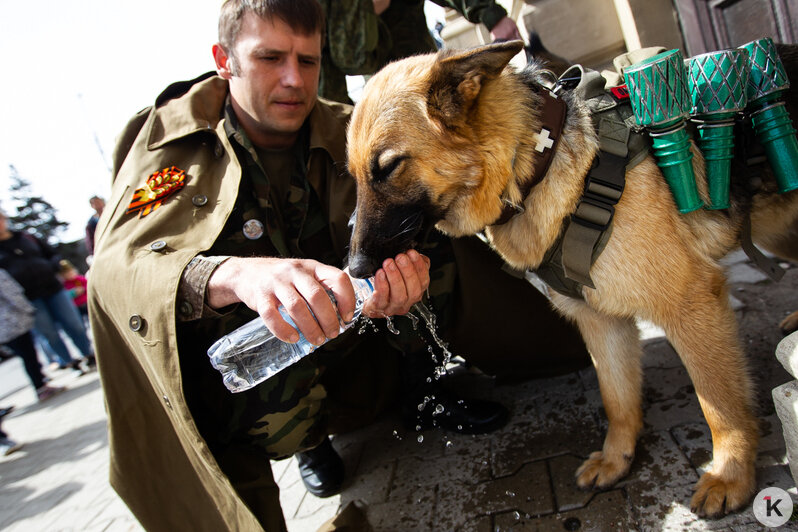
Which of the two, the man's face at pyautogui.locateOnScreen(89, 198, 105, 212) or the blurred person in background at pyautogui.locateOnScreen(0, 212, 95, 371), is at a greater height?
the man's face at pyautogui.locateOnScreen(89, 198, 105, 212)

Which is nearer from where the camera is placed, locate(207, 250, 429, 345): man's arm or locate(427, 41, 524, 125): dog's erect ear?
locate(207, 250, 429, 345): man's arm

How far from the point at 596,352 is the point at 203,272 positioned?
1653 millimetres

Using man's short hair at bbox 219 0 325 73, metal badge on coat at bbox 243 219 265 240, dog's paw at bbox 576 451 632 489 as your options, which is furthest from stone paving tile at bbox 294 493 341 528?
man's short hair at bbox 219 0 325 73

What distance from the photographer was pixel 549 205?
5.79 feet

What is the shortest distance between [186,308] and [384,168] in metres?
0.92

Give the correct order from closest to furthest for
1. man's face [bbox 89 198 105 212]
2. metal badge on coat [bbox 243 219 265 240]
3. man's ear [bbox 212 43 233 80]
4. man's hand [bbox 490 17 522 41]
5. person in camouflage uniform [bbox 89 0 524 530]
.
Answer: person in camouflage uniform [bbox 89 0 524 530], metal badge on coat [bbox 243 219 265 240], man's ear [bbox 212 43 233 80], man's hand [bbox 490 17 522 41], man's face [bbox 89 198 105 212]

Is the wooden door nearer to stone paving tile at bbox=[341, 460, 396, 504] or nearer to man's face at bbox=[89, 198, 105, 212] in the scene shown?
stone paving tile at bbox=[341, 460, 396, 504]

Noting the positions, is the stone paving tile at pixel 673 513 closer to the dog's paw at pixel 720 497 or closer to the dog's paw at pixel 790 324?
the dog's paw at pixel 720 497

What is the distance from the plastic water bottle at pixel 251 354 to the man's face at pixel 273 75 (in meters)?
1.09

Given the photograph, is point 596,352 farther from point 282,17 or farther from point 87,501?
point 87,501

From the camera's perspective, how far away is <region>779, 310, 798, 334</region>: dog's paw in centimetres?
242

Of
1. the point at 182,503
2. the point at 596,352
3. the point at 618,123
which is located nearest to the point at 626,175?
the point at 618,123

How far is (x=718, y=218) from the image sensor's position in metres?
1.78

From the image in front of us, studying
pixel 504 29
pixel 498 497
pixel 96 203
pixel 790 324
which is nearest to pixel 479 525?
pixel 498 497
